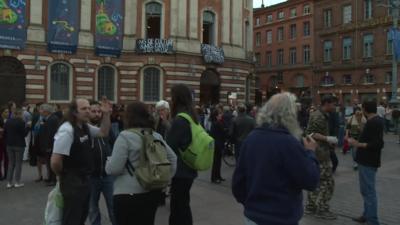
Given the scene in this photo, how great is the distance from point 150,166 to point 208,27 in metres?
32.3

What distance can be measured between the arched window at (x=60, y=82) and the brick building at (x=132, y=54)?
63 mm

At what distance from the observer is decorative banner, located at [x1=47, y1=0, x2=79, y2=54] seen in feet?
97.8

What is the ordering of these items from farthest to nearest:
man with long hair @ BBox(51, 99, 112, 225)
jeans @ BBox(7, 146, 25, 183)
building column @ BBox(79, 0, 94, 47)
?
1. building column @ BBox(79, 0, 94, 47)
2. jeans @ BBox(7, 146, 25, 183)
3. man with long hair @ BBox(51, 99, 112, 225)

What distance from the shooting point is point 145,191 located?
4.53 meters

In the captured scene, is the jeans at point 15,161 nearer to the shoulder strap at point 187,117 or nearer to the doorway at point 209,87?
the shoulder strap at point 187,117

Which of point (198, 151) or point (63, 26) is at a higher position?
point (63, 26)

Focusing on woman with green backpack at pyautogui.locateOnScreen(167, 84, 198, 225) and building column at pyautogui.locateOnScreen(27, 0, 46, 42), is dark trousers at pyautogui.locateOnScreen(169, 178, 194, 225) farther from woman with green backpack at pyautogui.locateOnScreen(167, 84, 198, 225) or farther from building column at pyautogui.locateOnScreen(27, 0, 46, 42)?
building column at pyautogui.locateOnScreen(27, 0, 46, 42)

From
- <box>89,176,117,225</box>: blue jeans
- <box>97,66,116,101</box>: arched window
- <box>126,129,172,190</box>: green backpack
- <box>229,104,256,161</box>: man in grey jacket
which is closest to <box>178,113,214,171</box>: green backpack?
<box>126,129,172,190</box>: green backpack

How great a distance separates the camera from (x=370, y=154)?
7.02 m

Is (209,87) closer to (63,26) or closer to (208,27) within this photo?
(208,27)

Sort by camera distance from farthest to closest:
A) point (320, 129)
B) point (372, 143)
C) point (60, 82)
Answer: point (60, 82) < point (320, 129) < point (372, 143)

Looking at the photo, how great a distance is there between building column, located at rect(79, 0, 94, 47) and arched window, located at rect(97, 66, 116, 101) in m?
2.03

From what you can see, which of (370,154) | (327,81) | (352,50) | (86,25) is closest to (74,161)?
(370,154)

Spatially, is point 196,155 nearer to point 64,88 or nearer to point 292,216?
point 292,216
